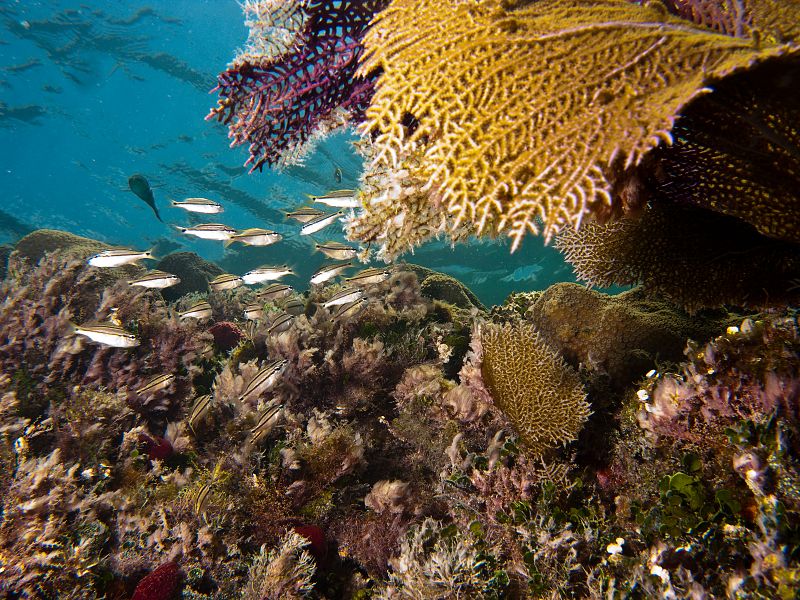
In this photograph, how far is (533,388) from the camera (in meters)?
3.47

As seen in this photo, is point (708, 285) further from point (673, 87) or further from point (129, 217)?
point (129, 217)

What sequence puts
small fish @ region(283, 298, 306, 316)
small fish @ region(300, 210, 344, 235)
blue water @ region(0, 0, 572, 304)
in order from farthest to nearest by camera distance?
blue water @ region(0, 0, 572, 304) → small fish @ region(283, 298, 306, 316) → small fish @ region(300, 210, 344, 235)

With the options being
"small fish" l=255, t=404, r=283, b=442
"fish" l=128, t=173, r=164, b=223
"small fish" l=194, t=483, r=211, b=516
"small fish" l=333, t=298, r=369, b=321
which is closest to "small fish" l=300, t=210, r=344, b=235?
"small fish" l=333, t=298, r=369, b=321

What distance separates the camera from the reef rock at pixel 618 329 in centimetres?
366

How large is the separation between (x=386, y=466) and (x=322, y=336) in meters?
2.15

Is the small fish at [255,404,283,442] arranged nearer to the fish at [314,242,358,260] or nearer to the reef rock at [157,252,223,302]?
the fish at [314,242,358,260]

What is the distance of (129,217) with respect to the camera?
113ft

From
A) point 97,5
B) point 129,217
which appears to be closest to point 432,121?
point 97,5

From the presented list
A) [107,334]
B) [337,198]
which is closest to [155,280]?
[107,334]

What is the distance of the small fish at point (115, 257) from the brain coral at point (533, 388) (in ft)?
17.3

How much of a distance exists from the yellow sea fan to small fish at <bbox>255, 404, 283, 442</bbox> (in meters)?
3.48

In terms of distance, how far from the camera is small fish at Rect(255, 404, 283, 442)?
13.0 ft

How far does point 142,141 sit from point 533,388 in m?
34.9

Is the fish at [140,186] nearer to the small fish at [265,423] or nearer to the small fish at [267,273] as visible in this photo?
the small fish at [267,273]
